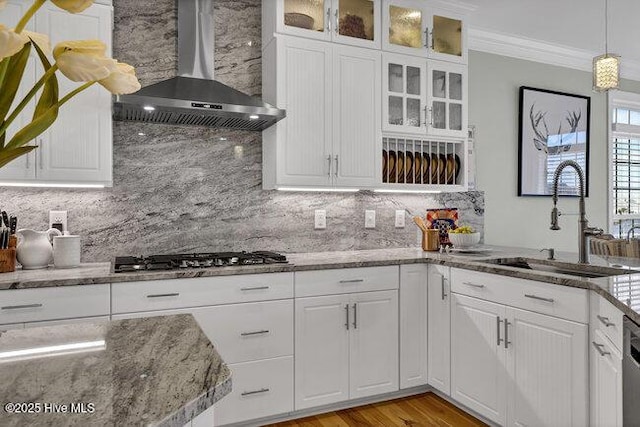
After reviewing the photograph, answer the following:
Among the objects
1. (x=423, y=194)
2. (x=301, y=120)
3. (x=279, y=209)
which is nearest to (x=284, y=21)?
(x=301, y=120)

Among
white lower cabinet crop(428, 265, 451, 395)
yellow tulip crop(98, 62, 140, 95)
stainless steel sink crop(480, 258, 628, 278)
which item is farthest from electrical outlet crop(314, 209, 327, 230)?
yellow tulip crop(98, 62, 140, 95)

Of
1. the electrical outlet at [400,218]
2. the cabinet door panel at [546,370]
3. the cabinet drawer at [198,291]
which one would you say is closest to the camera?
the cabinet door panel at [546,370]

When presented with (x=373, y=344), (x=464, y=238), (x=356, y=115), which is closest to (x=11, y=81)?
(x=373, y=344)

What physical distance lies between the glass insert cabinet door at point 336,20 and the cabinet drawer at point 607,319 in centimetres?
211

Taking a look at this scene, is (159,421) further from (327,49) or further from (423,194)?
(423,194)

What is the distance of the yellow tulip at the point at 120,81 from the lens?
26.0 inches

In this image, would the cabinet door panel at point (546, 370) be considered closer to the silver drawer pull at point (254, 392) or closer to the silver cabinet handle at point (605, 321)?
the silver cabinet handle at point (605, 321)

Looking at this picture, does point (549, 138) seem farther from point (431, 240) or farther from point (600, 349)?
point (600, 349)

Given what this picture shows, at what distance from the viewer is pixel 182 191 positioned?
289cm

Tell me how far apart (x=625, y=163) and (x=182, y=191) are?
192 inches

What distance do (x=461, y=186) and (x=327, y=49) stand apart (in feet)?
4.69

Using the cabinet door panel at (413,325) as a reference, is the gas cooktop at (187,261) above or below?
above

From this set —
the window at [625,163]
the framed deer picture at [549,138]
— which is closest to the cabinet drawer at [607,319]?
the framed deer picture at [549,138]

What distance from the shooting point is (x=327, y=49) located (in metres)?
2.93
